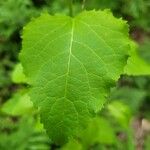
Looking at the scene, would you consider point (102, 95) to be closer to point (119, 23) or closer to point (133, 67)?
point (119, 23)

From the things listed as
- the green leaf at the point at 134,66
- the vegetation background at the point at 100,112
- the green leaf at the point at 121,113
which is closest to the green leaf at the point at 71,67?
the green leaf at the point at 134,66

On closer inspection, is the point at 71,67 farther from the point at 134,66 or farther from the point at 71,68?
the point at 134,66

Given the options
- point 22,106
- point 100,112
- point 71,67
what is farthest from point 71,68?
point 100,112

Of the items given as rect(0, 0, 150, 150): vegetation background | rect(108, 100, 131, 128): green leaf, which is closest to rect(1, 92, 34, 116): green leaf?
rect(0, 0, 150, 150): vegetation background

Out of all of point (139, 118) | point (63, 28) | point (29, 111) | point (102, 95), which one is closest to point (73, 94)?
point (102, 95)

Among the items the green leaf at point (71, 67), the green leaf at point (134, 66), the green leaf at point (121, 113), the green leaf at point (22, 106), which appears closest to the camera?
the green leaf at point (71, 67)

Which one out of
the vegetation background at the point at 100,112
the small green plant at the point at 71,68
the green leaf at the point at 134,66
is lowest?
the vegetation background at the point at 100,112

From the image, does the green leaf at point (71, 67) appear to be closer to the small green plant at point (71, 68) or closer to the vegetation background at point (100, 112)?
the small green plant at point (71, 68)
